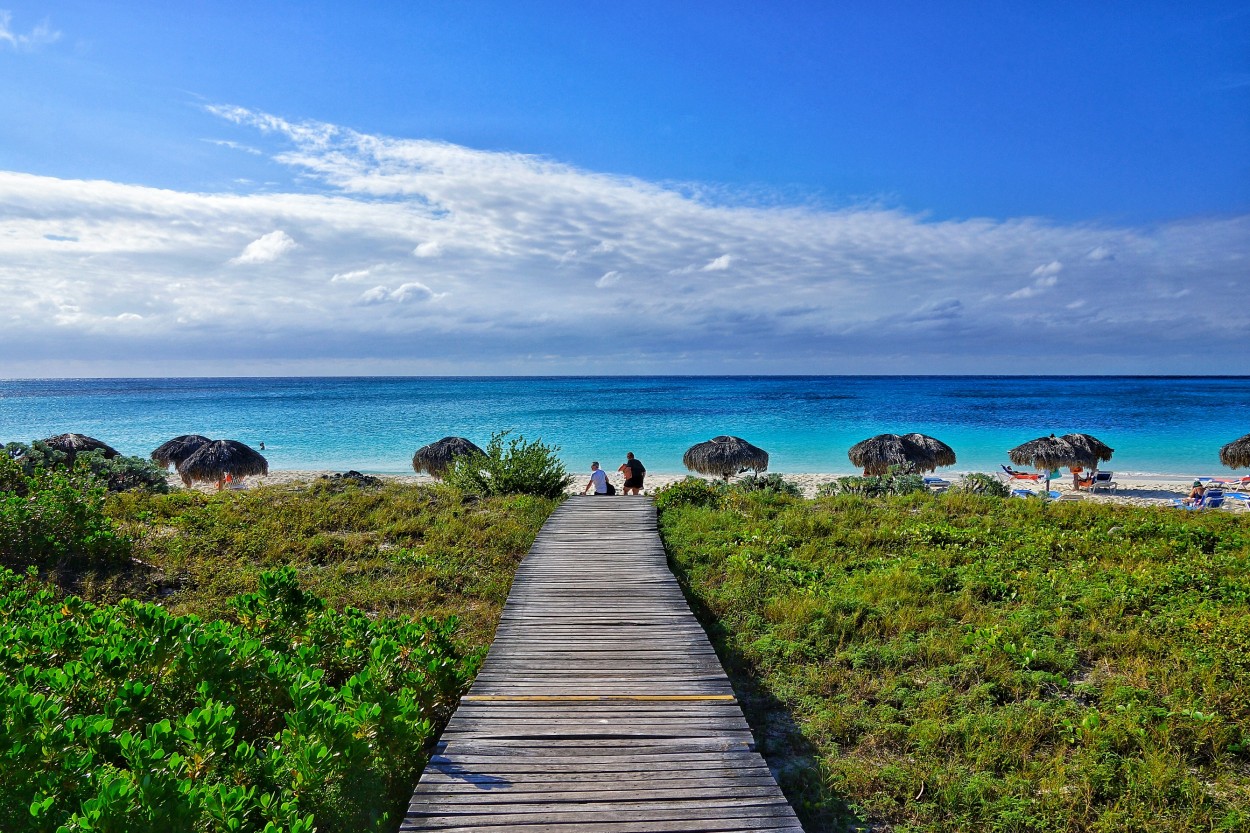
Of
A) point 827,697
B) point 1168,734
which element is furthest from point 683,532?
point 1168,734

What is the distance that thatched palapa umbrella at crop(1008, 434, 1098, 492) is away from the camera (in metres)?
26.6

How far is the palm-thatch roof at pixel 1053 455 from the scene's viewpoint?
87.2 ft

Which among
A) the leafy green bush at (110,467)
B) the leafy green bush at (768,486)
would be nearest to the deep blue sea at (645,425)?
the leafy green bush at (110,467)

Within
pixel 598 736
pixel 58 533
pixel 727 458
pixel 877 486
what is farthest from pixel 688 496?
pixel 727 458

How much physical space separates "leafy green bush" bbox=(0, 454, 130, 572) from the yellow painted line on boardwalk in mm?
7209

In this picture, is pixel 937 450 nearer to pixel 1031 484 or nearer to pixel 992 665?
pixel 1031 484

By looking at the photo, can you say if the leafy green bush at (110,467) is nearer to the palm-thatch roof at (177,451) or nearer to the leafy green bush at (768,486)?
the palm-thatch roof at (177,451)

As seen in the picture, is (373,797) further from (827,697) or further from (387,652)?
(827,697)

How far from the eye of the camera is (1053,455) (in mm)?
26844

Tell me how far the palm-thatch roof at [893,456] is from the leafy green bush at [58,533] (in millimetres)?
23545

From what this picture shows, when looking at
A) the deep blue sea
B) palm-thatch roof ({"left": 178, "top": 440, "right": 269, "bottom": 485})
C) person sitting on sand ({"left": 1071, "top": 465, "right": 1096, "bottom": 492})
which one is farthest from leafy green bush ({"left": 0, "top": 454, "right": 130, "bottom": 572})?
person sitting on sand ({"left": 1071, "top": 465, "right": 1096, "bottom": 492})

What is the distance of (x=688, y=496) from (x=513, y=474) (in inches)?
161

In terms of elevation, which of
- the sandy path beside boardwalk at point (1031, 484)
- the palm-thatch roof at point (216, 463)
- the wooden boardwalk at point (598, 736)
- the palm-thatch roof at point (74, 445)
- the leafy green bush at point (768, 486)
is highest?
the palm-thatch roof at point (74, 445)

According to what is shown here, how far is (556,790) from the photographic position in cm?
407
